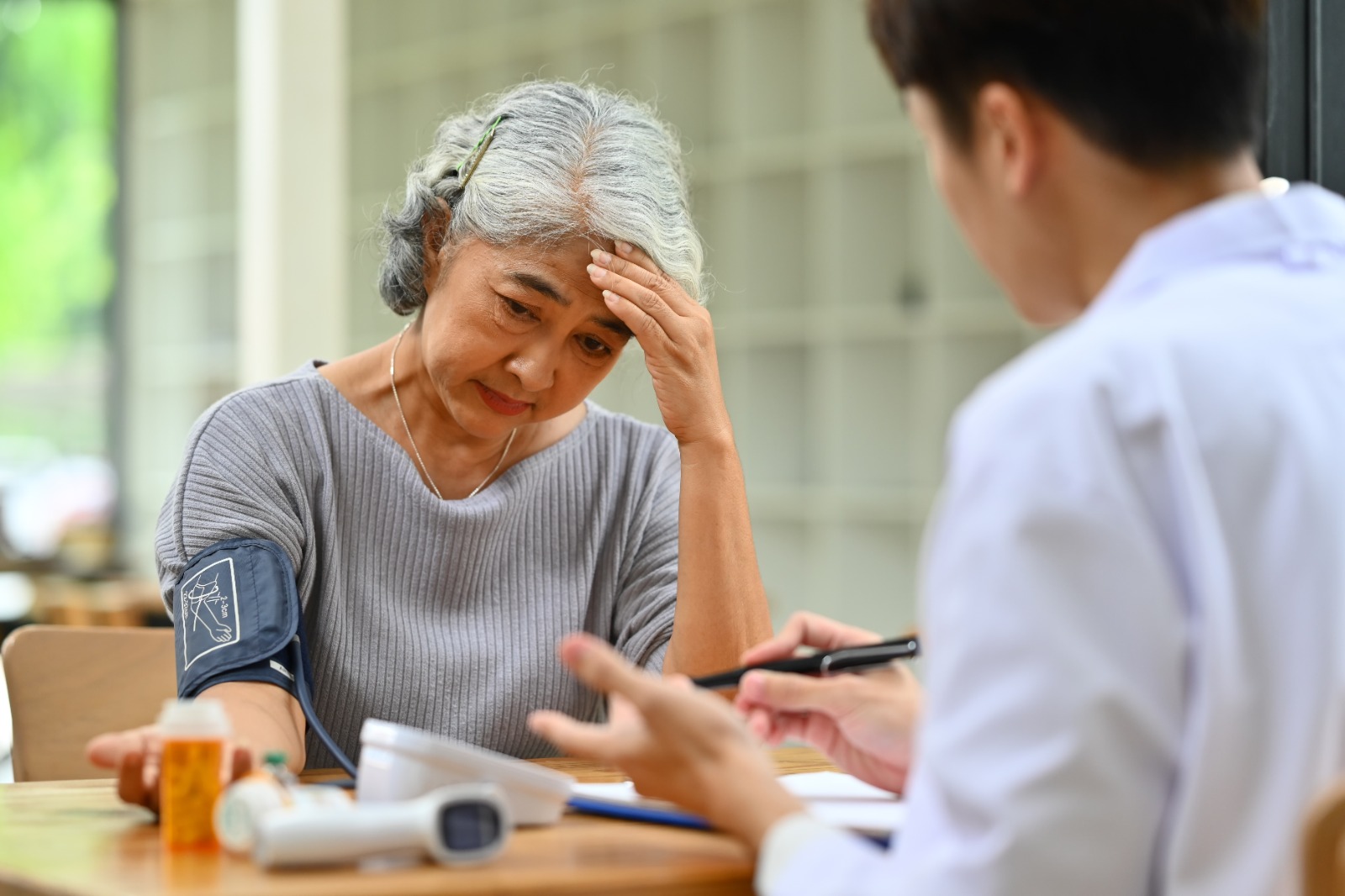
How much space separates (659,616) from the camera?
73.7 inches

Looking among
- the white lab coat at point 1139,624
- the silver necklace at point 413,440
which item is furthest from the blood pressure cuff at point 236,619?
the white lab coat at point 1139,624

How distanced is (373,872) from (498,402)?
0.92 meters

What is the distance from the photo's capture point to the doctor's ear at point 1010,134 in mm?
842

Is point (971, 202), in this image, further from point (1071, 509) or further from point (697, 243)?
point (697, 243)

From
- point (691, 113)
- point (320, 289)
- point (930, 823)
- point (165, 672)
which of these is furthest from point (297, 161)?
point (930, 823)

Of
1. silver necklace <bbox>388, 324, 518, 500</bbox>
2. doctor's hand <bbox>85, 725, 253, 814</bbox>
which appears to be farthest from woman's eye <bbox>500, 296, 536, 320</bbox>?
doctor's hand <bbox>85, 725, 253, 814</bbox>

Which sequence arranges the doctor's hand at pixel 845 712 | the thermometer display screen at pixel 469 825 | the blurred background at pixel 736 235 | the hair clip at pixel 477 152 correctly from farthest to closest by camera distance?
the blurred background at pixel 736 235, the hair clip at pixel 477 152, the doctor's hand at pixel 845 712, the thermometer display screen at pixel 469 825

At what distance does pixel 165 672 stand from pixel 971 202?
1350mm

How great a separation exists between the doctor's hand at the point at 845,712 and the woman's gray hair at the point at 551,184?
66 cm

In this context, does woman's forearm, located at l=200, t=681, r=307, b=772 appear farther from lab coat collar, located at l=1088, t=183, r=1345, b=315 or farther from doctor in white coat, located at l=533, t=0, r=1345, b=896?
lab coat collar, located at l=1088, t=183, r=1345, b=315

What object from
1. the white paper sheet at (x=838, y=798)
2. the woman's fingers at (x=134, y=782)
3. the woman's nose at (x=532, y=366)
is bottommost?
the white paper sheet at (x=838, y=798)

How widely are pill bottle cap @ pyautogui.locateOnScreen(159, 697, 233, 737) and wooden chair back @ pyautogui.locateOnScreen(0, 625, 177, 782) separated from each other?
76 cm

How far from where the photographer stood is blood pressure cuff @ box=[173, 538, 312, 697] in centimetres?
141

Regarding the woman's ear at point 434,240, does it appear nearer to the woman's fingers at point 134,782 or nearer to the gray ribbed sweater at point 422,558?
the gray ribbed sweater at point 422,558
